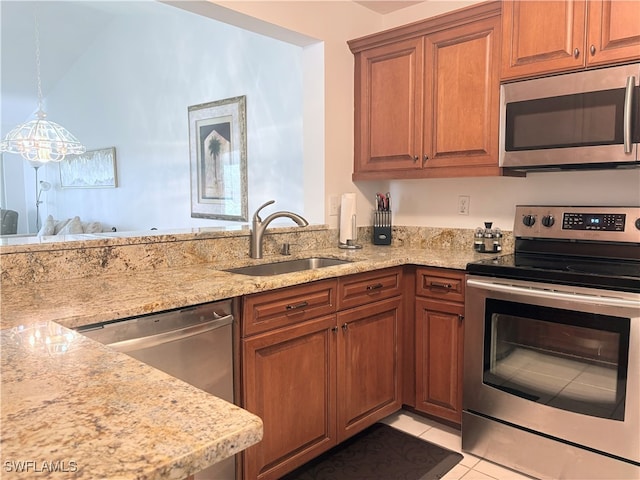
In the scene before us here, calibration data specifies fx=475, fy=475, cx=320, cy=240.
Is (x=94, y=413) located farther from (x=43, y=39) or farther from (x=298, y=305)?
(x=43, y=39)

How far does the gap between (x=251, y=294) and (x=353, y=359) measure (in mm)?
719

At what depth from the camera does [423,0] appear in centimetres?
296

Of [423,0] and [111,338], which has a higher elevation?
[423,0]

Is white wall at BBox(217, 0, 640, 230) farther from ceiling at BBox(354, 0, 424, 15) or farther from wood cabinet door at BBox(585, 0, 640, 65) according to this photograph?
wood cabinet door at BBox(585, 0, 640, 65)

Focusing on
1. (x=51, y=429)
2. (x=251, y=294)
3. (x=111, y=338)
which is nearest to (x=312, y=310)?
(x=251, y=294)

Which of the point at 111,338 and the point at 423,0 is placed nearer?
the point at 111,338

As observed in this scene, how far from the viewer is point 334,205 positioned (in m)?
2.95

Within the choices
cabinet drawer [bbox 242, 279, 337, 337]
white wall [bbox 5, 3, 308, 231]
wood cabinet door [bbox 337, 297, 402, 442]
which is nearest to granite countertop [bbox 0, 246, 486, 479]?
cabinet drawer [bbox 242, 279, 337, 337]

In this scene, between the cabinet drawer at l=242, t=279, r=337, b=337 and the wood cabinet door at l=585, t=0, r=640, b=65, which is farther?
the wood cabinet door at l=585, t=0, r=640, b=65

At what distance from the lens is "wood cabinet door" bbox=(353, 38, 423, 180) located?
8.90 ft

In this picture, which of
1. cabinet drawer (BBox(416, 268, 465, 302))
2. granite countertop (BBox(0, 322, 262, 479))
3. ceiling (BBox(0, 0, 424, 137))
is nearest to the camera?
granite countertop (BBox(0, 322, 262, 479))

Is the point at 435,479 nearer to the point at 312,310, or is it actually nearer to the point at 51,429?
the point at 312,310

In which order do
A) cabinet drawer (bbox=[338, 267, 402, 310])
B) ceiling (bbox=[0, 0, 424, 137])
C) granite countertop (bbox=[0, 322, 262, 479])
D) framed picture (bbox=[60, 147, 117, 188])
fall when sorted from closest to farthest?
granite countertop (bbox=[0, 322, 262, 479])
cabinet drawer (bbox=[338, 267, 402, 310])
ceiling (bbox=[0, 0, 424, 137])
framed picture (bbox=[60, 147, 117, 188])

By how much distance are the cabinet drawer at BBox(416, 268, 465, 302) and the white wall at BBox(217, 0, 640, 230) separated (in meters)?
0.60
